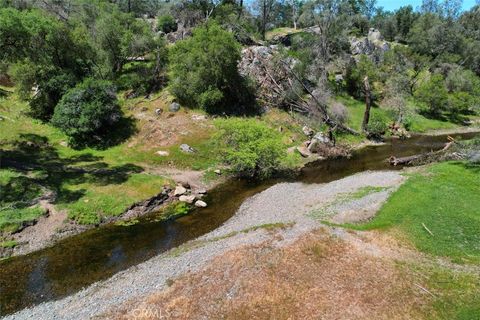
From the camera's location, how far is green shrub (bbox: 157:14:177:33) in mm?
85125

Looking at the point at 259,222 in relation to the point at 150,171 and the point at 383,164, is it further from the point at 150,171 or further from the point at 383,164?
the point at 383,164

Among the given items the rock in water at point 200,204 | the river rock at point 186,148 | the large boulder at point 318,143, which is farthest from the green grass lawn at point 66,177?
the large boulder at point 318,143

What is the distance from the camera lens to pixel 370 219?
29.1 metres

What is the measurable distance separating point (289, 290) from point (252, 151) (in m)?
21.8

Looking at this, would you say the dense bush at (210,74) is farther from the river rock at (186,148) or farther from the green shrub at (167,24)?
the green shrub at (167,24)

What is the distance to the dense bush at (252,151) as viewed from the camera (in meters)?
40.2

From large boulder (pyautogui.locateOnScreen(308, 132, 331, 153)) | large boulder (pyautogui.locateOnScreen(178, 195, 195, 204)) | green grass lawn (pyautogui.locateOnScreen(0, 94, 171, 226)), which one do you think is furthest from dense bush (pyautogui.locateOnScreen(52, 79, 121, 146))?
large boulder (pyautogui.locateOnScreen(308, 132, 331, 153))

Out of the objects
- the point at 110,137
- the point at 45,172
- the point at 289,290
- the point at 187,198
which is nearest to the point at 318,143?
the point at 187,198

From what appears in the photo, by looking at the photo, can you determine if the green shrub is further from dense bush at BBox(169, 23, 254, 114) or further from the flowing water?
the flowing water

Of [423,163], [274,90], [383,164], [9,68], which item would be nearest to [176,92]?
[274,90]

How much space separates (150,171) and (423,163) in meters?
32.0

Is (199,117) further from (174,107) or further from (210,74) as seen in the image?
(210,74)

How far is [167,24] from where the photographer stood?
8562 cm

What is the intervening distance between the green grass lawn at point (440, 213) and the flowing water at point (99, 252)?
10.9 metres
